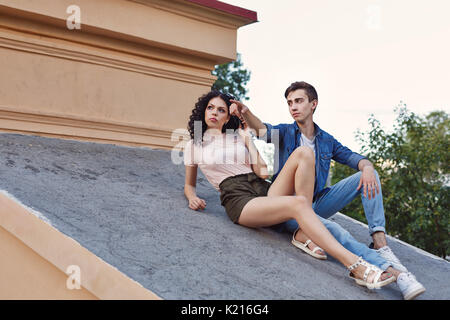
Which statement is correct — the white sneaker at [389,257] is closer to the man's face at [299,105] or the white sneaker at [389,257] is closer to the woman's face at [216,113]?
the man's face at [299,105]

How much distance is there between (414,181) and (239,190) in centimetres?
435

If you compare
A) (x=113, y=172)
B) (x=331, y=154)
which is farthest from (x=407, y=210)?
(x=113, y=172)

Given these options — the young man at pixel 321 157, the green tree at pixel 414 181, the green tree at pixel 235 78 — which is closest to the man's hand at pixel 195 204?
the young man at pixel 321 157

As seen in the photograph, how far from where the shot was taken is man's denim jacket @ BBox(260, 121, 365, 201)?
383 centimetres

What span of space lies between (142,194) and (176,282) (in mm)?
1557

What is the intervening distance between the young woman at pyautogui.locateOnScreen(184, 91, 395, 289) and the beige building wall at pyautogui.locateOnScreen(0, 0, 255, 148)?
167 cm

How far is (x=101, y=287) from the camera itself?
2.46 m

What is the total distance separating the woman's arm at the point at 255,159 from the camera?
369 cm

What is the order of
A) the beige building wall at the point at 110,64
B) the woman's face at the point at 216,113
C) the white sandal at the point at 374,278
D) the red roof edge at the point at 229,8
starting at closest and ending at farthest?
the white sandal at the point at 374,278
the woman's face at the point at 216,113
the beige building wall at the point at 110,64
the red roof edge at the point at 229,8

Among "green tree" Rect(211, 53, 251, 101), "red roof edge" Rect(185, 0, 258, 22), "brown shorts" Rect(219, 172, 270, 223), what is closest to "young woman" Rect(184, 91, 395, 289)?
"brown shorts" Rect(219, 172, 270, 223)

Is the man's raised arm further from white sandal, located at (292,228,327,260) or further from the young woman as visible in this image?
white sandal, located at (292,228,327,260)

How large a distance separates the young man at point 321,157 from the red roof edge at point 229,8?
7.80ft

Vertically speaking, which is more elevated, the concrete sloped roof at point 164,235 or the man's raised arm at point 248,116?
the man's raised arm at point 248,116

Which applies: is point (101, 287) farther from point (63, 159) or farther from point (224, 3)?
point (224, 3)
